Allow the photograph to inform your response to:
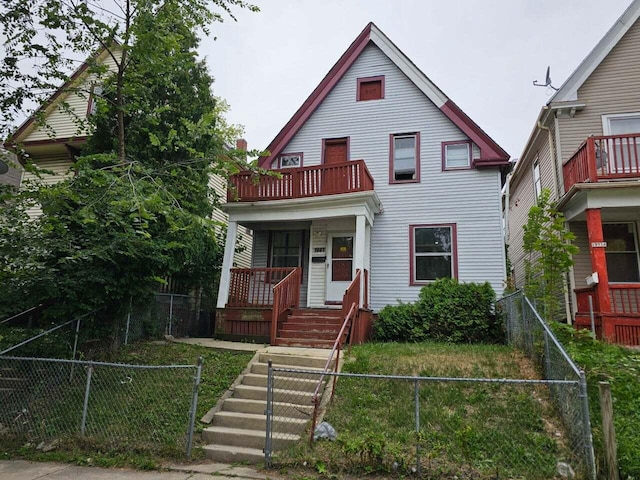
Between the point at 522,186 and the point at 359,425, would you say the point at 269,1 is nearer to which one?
the point at 359,425

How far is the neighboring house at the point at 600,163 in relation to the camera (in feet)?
32.2

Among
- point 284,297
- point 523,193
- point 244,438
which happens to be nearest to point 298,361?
point 244,438

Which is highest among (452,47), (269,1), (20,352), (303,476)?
(452,47)

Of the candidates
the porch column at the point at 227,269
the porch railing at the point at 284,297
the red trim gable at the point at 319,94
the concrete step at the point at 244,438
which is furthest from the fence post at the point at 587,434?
the red trim gable at the point at 319,94

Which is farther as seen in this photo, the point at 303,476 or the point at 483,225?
the point at 483,225

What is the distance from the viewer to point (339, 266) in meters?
12.9

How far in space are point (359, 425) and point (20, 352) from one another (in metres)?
6.79

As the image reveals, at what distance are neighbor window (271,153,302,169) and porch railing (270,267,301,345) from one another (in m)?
4.73

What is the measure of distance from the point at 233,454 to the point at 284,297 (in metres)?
5.36

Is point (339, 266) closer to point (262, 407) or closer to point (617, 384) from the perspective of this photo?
point (262, 407)

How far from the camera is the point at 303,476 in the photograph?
194 inches

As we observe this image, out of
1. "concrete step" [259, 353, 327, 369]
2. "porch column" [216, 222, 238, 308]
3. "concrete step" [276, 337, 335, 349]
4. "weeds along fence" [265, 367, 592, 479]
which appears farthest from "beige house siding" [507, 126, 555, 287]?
"porch column" [216, 222, 238, 308]

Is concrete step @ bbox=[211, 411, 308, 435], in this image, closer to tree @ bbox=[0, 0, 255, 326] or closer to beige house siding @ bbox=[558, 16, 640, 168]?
tree @ bbox=[0, 0, 255, 326]

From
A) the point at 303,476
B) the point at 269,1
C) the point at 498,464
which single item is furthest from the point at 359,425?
the point at 269,1
